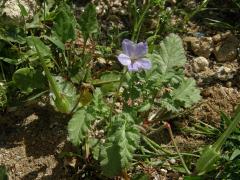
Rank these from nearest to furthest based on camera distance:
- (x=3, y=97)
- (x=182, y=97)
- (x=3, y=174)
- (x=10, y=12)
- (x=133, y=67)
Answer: (x=133, y=67) < (x=3, y=174) < (x=182, y=97) < (x=3, y=97) < (x=10, y=12)

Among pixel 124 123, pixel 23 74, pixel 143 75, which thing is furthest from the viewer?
pixel 23 74

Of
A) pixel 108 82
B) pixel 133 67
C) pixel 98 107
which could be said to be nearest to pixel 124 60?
pixel 133 67

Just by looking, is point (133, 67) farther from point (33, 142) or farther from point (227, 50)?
point (227, 50)

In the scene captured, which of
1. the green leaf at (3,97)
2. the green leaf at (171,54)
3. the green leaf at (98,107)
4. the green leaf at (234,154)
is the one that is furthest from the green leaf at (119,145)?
the green leaf at (3,97)

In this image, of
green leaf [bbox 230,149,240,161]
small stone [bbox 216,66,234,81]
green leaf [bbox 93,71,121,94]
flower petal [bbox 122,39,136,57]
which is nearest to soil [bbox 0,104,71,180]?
green leaf [bbox 93,71,121,94]

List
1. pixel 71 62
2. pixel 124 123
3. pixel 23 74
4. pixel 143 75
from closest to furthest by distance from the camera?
1. pixel 124 123
2. pixel 143 75
3. pixel 23 74
4. pixel 71 62

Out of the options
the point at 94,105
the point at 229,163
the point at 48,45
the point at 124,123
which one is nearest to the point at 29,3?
the point at 48,45

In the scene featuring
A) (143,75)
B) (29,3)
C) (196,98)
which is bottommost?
(196,98)

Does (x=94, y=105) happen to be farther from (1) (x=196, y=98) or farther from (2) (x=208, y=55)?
(2) (x=208, y=55)
